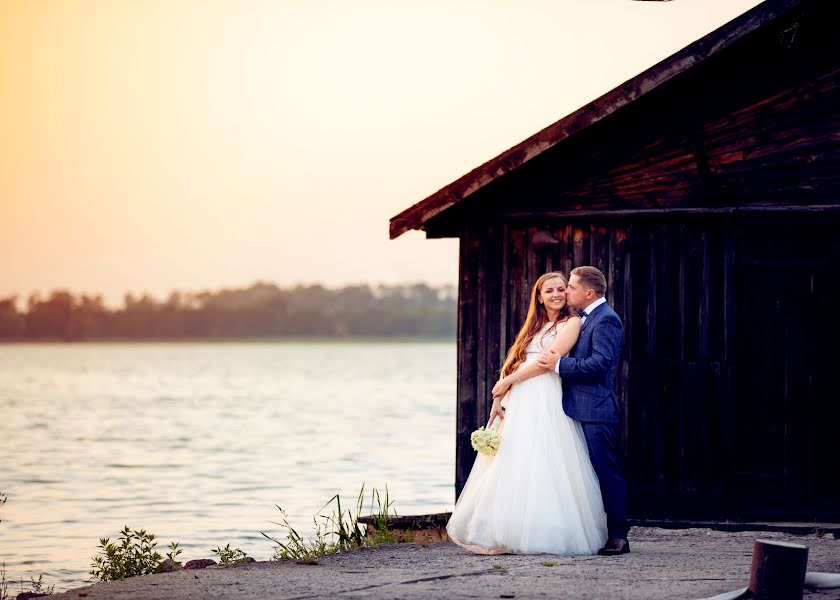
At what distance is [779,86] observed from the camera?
423 inches

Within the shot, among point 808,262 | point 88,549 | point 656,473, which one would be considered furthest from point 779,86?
point 88,549

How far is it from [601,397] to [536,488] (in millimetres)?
835

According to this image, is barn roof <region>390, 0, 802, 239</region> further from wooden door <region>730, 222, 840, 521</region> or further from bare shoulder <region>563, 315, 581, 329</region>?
bare shoulder <region>563, 315, 581, 329</region>

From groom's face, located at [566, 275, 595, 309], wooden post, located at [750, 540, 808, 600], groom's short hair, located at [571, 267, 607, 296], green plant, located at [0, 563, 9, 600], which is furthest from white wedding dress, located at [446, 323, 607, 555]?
green plant, located at [0, 563, 9, 600]

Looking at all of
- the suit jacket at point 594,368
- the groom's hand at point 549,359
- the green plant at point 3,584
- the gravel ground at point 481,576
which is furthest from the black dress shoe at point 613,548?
the green plant at point 3,584

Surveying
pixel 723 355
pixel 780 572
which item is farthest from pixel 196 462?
pixel 780 572

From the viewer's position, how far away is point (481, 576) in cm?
841

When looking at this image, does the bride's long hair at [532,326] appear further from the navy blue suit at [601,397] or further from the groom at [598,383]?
the navy blue suit at [601,397]

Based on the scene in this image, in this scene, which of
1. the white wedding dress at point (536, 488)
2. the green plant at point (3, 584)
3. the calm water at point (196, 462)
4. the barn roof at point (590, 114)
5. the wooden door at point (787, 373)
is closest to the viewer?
the white wedding dress at point (536, 488)

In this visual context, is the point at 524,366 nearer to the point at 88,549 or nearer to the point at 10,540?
the point at 88,549

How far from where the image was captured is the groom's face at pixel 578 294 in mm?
9305

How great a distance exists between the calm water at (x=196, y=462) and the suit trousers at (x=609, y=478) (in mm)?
6494

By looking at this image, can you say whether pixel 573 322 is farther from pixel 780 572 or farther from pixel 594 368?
pixel 780 572

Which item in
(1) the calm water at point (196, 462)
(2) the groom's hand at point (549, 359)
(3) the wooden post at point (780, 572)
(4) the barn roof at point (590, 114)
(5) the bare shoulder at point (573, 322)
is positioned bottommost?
(1) the calm water at point (196, 462)
